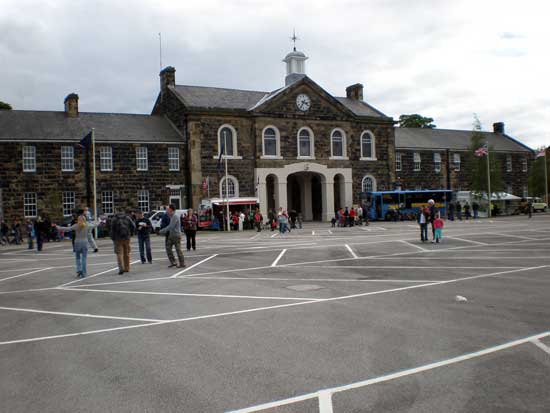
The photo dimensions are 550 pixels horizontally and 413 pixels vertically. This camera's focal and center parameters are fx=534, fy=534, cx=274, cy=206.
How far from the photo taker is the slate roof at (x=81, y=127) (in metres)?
37.5

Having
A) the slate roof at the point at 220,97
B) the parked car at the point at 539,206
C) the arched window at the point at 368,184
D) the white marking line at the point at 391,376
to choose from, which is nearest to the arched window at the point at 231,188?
the slate roof at the point at 220,97

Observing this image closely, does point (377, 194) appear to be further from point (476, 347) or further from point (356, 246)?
point (476, 347)

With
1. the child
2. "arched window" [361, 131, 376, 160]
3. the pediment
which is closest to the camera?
the child

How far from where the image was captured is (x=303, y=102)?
45812 millimetres

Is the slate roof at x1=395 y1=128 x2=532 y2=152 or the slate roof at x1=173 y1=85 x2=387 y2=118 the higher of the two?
the slate roof at x1=173 y1=85 x2=387 y2=118

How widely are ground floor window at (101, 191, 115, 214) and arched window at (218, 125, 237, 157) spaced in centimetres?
943

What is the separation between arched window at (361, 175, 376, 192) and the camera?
4925 centimetres

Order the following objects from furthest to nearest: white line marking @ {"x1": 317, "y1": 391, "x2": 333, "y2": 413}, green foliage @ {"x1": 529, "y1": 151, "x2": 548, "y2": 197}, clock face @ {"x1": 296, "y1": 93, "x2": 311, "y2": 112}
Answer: green foliage @ {"x1": 529, "y1": 151, "x2": 548, "y2": 197}, clock face @ {"x1": 296, "y1": 93, "x2": 311, "y2": 112}, white line marking @ {"x1": 317, "y1": 391, "x2": 333, "y2": 413}

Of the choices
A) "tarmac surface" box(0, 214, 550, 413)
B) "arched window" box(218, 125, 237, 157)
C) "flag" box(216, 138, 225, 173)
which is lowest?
"tarmac surface" box(0, 214, 550, 413)

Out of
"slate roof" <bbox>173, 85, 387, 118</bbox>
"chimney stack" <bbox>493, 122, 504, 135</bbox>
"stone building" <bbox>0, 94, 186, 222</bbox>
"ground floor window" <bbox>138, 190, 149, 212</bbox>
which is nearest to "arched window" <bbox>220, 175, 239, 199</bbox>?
"stone building" <bbox>0, 94, 186, 222</bbox>

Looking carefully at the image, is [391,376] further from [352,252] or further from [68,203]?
[68,203]

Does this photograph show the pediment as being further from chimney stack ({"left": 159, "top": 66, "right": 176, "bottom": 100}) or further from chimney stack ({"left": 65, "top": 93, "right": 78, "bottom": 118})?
chimney stack ({"left": 65, "top": 93, "right": 78, "bottom": 118})

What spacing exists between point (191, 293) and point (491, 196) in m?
50.1

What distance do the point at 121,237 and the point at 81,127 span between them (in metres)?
28.0
